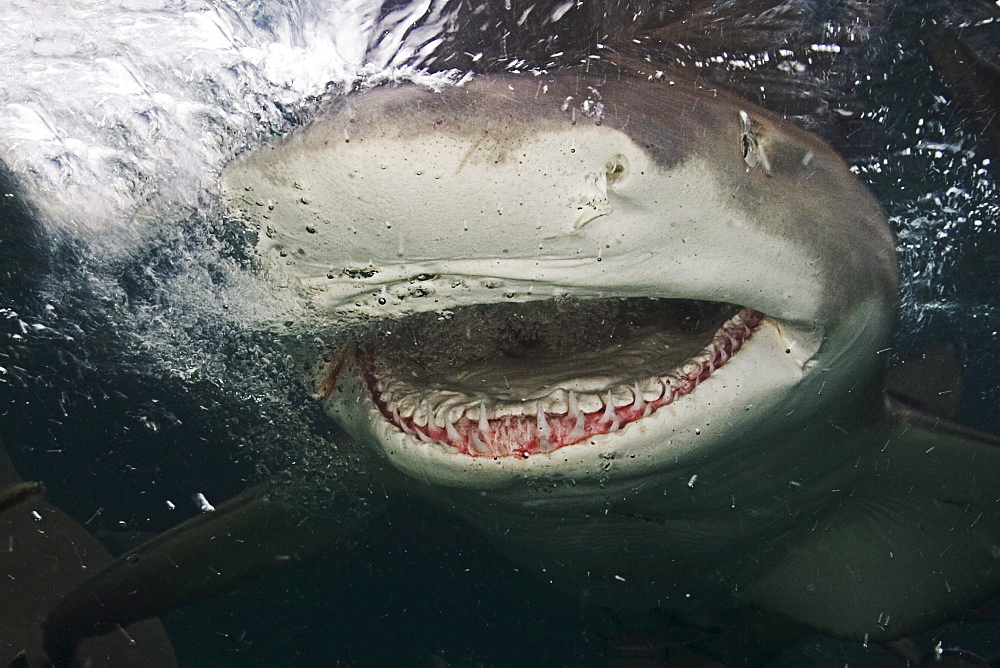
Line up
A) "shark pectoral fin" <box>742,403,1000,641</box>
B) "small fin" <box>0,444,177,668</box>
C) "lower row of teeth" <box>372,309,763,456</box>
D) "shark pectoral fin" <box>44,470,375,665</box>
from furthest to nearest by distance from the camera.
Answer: "small fin" <box>0,444,177,668</box> < "shark pectoral fin" <box>44,470,375,665</box> < "shark pectoral fin" <box>742,403,1000,641</box> < "lower row of teeth" <box>372,309,763,456</box>

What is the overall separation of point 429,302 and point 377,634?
1474 centimetres

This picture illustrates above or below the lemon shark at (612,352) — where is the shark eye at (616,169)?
above

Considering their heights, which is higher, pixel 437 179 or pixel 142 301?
pixel 437 179

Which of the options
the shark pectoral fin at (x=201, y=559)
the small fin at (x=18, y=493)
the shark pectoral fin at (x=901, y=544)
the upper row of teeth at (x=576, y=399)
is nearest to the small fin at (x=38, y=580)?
the small fin at (x=18, y=493)

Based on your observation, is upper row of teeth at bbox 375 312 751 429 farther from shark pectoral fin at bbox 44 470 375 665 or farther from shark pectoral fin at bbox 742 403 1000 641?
shark pectoral fin at bbox 44 470 375 665

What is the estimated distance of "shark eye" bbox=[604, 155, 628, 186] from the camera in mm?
1436

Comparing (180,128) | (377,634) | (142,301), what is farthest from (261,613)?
(180,128)

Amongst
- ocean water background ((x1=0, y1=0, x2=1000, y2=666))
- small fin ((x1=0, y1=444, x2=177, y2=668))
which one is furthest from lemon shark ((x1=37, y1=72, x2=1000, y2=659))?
small fin ((x1=0, y1=444, x2=177, y2=668))

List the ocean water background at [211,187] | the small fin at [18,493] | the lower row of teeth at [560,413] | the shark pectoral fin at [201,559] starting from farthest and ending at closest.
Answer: the small fin at [18,493] → the shark pectoral fin at [201,559] → the ocean water background at [211,187] → the lower row of teeth at [560,413]

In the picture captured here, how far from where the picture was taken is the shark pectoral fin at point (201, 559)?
366 cm

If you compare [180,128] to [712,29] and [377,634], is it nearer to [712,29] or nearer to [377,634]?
[712,29]

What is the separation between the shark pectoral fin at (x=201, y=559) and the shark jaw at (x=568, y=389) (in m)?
1.56

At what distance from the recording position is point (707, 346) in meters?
2.13

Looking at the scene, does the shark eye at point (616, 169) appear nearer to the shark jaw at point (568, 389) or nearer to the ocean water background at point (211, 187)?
the ocean water background at point (211, 187)
